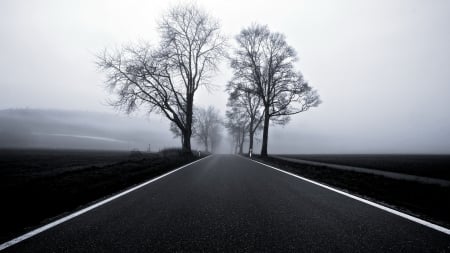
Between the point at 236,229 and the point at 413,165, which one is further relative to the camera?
the point at 413,165

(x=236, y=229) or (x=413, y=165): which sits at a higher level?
(x=413, y=165)

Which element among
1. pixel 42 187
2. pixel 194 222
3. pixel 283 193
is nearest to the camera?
pixel 194 222

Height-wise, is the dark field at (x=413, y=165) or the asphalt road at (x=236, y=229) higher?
the dark field at (x=413, y=165)

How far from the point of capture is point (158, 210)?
11.3 ft

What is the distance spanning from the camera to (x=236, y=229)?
2613 mm

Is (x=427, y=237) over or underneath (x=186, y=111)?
underneath

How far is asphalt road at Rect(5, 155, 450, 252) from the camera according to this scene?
2146 millimetres

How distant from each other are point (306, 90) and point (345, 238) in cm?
1810

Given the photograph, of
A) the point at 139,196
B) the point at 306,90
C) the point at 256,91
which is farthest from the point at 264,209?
→ the point at 256,91

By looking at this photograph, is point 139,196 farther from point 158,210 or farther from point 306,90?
point 306,90

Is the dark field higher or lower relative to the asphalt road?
higher

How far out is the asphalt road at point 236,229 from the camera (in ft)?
7.04

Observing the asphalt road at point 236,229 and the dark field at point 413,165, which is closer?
the asphalt road at point 236,229

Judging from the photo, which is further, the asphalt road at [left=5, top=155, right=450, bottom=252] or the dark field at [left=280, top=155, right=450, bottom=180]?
the dark field at [left=280, top=155, right=450, bottom=180]
